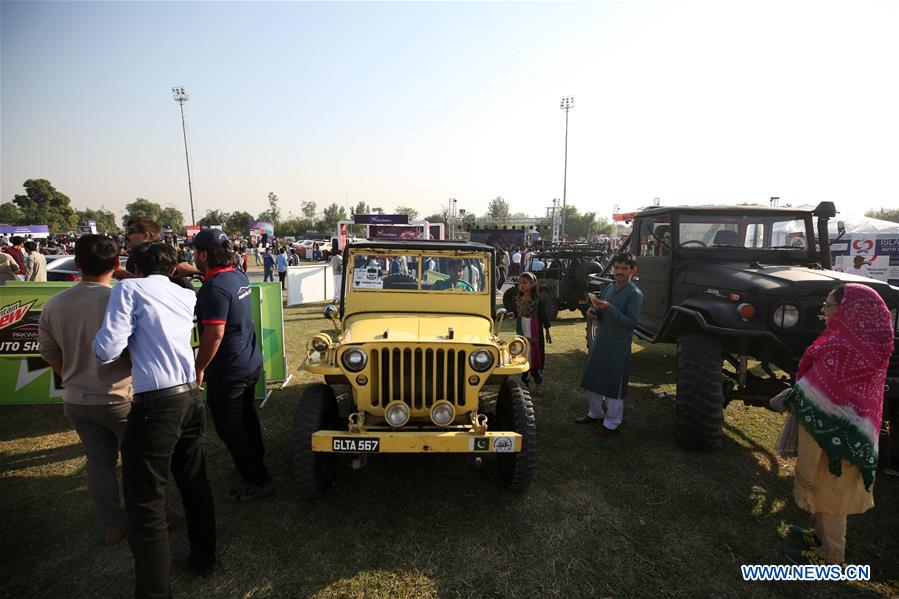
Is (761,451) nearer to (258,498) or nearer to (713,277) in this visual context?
(713,277)

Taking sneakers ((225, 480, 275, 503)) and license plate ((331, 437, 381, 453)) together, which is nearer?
license plate ((331, 437, 381, 453))

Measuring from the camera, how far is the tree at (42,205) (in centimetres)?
6094

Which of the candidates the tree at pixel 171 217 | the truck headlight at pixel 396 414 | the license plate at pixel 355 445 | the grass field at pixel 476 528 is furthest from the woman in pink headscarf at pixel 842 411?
the tree at pixel 171 217

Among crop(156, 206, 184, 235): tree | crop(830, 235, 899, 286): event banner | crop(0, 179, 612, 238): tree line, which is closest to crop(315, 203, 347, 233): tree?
crop(0, 179, 612, 238): tree line

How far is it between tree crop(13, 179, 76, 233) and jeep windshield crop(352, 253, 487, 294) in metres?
77.6

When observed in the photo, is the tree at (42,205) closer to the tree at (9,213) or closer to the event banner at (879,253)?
the tree at (9,213)

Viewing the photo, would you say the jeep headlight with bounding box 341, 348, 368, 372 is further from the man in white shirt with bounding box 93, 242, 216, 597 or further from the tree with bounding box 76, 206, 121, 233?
the tree with bounding box 76, 206, 121, 233

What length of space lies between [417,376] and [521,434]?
904mm

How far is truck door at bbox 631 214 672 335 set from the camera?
18.5ft

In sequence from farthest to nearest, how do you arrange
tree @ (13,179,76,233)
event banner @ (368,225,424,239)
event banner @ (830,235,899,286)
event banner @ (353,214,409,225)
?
tree @ (13,179,76,233)
event banner @ (353,214,409,225)
event banner @ (368,225,424,239)
event banner @ (830,235,899,286)

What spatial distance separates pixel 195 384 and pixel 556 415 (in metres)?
3.94

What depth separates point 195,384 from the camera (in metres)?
2.56

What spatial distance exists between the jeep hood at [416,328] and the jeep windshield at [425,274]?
0.37m

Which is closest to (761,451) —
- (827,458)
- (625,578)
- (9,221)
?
(827,458)
